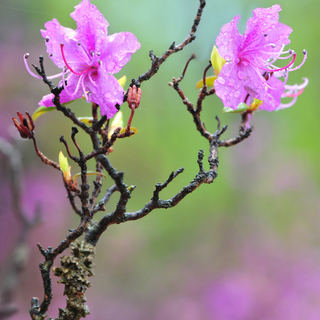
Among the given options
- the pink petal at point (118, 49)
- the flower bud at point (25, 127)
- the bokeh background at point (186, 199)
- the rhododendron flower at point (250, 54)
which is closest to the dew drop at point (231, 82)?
the rhododendron flower at point (250, 54)

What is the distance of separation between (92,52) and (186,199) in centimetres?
125

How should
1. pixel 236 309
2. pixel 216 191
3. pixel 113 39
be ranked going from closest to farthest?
→ pixel 113 39, pixel 236 309, pixel 216 191

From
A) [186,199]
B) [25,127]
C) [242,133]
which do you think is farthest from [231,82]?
[186,199]

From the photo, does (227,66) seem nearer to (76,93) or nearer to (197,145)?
(76,93)

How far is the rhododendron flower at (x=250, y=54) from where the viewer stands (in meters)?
0.53

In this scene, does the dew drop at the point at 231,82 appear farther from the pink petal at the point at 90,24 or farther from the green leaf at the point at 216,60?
→ the pink petal at the point at 90,24

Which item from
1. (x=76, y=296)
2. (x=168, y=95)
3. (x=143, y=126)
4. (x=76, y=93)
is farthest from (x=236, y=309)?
(x=76, y=93)

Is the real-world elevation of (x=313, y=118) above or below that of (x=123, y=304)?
above

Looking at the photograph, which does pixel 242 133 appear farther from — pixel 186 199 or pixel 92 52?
pixel 186 199

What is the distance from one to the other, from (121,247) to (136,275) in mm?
153

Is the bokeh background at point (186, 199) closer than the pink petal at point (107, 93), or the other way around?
the pink petal at point (107, 93)

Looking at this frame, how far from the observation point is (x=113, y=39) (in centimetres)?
50

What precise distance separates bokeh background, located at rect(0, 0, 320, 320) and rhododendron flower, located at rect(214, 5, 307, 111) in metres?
0.97

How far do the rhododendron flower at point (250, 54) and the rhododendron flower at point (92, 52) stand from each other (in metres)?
0.14
